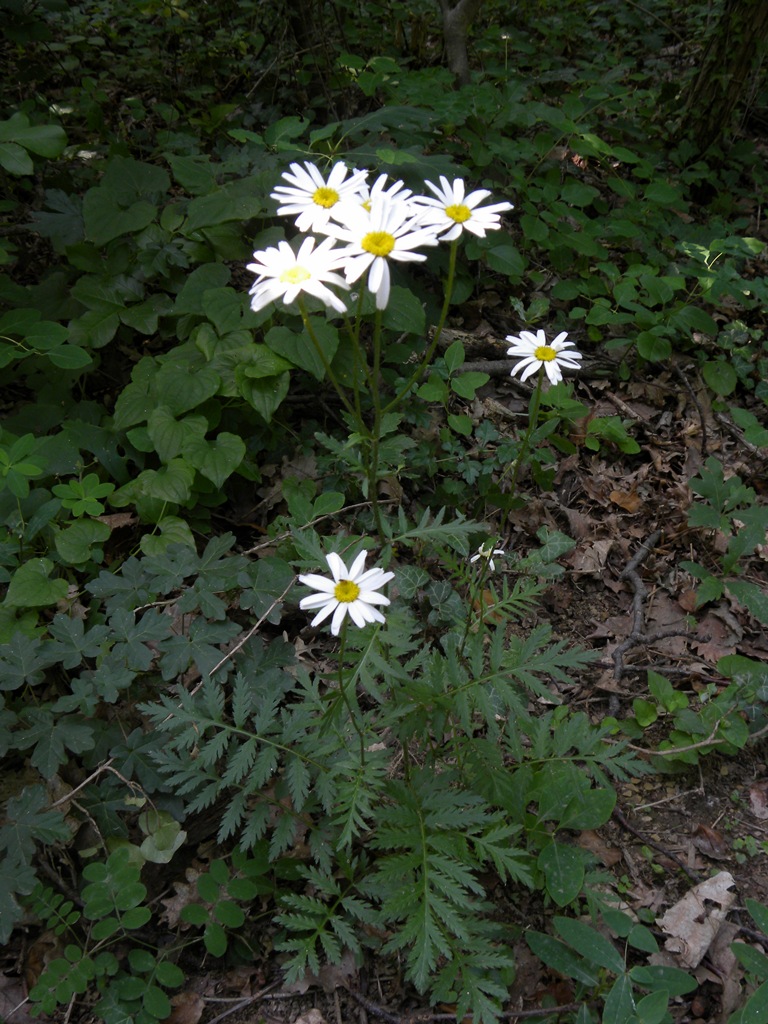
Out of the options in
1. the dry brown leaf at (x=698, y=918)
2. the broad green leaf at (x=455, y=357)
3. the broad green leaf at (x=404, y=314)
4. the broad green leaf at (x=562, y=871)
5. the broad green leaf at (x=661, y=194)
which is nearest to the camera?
the broad green leaf at (x=562, y=871)

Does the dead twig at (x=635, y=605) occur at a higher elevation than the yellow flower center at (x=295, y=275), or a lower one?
lower

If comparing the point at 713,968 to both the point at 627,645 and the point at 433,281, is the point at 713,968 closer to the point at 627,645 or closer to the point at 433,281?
the point at 627,645

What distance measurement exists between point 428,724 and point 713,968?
0.94 m

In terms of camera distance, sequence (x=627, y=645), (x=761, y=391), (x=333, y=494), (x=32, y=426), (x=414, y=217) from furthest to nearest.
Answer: (x=761, y=391), (x=32, y=426), (x=627, y=645), (x=333, y=494), (x=414, y=217)

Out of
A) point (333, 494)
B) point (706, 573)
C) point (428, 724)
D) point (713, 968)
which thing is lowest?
point (713, 968)

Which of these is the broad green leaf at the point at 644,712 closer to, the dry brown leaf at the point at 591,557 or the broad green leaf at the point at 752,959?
the dry brown leaf at the point at 591,557

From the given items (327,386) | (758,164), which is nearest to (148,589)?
(327,386)

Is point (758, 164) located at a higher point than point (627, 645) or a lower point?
higher

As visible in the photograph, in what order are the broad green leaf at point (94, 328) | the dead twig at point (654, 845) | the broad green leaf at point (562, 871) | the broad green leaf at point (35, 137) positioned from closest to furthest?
the broad green leaf at point (562, 871), the dead twig at point (654, 845), the broad green leaf at point (35, 137), the broad green leaf at point (94, 328)

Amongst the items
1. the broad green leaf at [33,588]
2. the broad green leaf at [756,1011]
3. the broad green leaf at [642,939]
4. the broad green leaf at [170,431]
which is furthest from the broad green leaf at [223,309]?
the broad green leaf at [756,1011]

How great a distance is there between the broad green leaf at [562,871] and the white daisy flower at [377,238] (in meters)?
1.38

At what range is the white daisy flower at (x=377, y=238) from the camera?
1166mm

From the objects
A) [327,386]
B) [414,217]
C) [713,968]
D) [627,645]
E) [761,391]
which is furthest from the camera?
[761,391]

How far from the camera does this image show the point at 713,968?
5.80 ft
